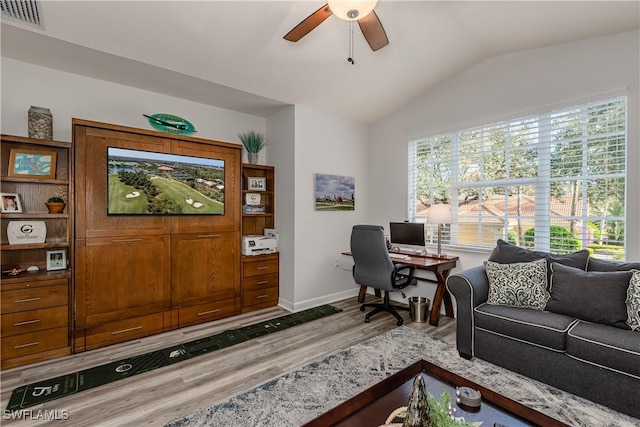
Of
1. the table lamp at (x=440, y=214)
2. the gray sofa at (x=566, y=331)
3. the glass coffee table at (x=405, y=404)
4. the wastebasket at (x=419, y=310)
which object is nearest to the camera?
the glass coffee table at (x=405, y=404)

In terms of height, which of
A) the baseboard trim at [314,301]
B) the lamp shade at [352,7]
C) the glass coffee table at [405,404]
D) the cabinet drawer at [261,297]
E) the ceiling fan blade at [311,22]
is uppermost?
the ceiling fan blade at [311,22]

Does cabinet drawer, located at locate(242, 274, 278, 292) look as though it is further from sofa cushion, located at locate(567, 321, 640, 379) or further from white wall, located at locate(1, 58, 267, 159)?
sofa cushion, located at locate(567, 321, 640, 379)

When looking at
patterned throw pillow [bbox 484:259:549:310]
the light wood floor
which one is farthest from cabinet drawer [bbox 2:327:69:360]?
patterned throw pillow [bbox 484:259:549:310]

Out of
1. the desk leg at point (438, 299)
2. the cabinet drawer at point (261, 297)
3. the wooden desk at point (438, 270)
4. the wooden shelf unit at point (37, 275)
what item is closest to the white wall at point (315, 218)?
the cabinet drawer at point (261, 297)

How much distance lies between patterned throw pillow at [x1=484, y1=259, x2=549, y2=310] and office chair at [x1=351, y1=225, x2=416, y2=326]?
935mm

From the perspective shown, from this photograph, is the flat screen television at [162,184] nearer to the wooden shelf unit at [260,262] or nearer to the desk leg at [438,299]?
the wooden shelf unit at [260,262]

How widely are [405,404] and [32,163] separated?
3564mm

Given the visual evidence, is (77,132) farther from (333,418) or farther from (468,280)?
(468,280)

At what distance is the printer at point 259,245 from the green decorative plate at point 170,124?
1.54m

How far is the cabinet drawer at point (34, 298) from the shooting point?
243cm

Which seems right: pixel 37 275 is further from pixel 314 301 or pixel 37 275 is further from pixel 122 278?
pixel 314 301

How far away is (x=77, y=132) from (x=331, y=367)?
10.2ft

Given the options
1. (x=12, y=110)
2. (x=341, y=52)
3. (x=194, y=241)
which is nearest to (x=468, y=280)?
(x=341, y=52)

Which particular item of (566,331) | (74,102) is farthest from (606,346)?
(74,102)
